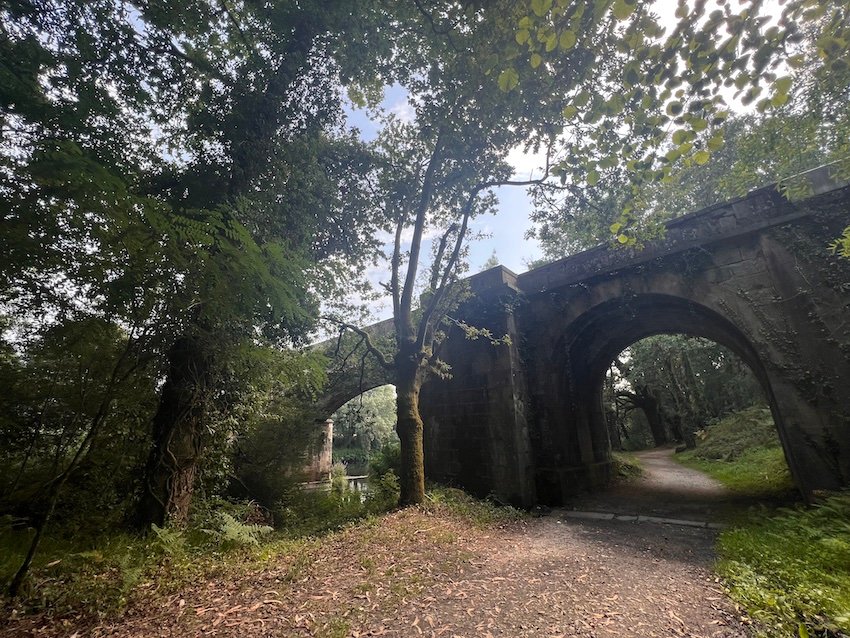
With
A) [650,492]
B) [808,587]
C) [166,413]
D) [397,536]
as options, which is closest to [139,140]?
[166,413]

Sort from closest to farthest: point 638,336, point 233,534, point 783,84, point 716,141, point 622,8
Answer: point 622,8 < point 783,84 < point 716,141 < point 233,534 < point 638,336

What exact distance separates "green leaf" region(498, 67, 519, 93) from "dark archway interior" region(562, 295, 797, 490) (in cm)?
680

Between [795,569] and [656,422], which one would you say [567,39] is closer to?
[795,569]

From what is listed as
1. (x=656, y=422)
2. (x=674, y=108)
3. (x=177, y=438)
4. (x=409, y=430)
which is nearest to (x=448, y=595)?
(x=409, y=430)

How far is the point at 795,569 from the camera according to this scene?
3.65 m

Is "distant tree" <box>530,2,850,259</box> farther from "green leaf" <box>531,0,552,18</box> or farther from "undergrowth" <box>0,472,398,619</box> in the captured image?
"undergrowth" <box>0,472,398,619</box>

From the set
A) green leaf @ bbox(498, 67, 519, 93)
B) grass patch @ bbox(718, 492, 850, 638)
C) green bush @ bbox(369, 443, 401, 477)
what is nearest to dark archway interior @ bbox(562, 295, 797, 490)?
grass patch @ bbox(718, 492, 850, 638)

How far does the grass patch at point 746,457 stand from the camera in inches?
323

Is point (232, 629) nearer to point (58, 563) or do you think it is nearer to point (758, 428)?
point (58, 563)

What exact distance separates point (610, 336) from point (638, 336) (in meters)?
0.94

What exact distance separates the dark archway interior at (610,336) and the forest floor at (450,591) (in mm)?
4211

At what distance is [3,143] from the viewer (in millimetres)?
3582

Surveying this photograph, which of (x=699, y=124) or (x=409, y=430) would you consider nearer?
(x=699, y=124)

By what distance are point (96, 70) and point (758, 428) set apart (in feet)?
69.0
